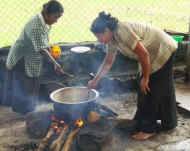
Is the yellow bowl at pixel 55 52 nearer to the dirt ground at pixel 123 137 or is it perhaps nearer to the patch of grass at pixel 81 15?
the patch of grass at pixel 81 15

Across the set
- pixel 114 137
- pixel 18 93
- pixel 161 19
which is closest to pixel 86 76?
pixel 18 93

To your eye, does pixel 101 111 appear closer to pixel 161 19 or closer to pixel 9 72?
pixel 9 72

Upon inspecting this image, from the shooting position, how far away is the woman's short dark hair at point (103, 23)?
4.18 metres

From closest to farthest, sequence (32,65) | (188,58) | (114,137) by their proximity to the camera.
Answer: (114,137), (32,65), (188,58)

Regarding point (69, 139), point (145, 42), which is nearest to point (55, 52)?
point (145, 42)

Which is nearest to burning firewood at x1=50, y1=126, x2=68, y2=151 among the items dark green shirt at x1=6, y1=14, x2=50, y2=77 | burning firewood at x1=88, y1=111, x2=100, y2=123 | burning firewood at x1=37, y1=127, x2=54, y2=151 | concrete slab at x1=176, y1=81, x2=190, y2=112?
burning firewood at x1=37, y1=127, x2=54, y2=151

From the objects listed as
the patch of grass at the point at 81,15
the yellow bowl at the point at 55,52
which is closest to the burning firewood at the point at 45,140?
the yellow bowl at the point at 55,52

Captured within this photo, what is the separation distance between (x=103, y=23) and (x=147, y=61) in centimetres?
79

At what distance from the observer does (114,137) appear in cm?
512

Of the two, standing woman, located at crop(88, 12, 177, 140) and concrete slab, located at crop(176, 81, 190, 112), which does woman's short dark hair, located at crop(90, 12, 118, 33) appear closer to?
standing woman, located at crop(88, 12, 177, 140)

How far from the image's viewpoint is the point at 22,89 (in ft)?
19.1

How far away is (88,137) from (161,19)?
5913mm

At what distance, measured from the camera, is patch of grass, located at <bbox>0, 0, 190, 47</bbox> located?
7207 millimetres

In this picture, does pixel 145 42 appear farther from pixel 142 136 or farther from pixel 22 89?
pixel 22 89
